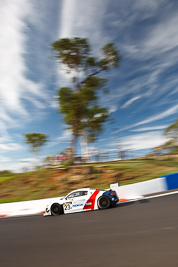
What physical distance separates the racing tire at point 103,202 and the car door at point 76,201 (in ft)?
2.24

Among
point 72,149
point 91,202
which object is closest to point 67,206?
point 91,202

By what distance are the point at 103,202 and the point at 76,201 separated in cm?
122

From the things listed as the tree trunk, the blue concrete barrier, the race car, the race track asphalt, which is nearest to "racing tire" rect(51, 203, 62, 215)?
the race car

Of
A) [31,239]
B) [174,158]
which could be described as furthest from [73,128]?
[174,158]

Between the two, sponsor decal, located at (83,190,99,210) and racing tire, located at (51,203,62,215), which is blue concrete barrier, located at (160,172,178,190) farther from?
racing tire, located at (51,203,62,215)

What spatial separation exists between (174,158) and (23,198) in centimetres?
2358

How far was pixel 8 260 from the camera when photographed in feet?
12.9

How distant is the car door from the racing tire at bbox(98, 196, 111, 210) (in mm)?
682

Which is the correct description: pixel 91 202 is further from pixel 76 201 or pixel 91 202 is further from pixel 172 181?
pixel 172 181

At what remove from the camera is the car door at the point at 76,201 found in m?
9.16

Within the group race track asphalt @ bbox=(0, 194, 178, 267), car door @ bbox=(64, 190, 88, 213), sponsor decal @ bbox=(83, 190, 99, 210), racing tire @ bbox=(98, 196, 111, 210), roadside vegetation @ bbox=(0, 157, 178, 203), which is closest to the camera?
race track asphalt @ bbox=(0, 194, 178, 267)

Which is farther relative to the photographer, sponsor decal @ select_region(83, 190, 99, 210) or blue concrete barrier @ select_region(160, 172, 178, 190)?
blue concrete barrier @ select_region(160, 172, 178, 190)

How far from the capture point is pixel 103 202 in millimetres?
8969

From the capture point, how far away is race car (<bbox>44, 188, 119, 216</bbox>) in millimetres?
8961
